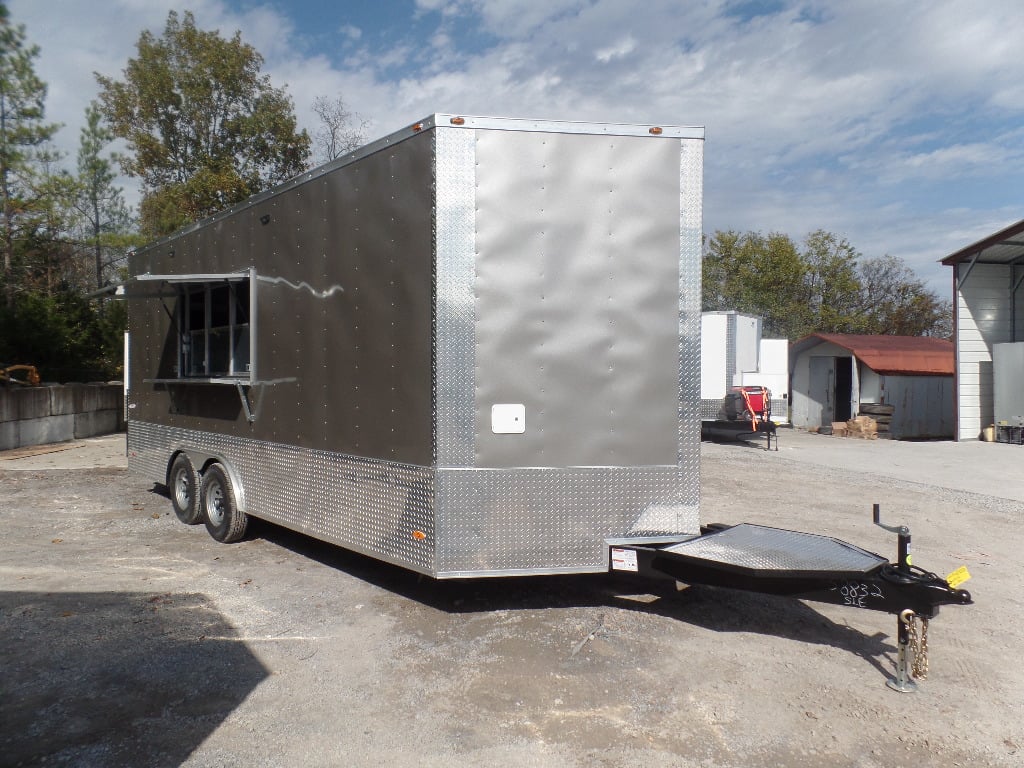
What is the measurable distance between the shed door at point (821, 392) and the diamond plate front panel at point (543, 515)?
19251 millimetres

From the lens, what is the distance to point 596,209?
4.57 metres

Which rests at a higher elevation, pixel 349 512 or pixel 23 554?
pixel 349 512

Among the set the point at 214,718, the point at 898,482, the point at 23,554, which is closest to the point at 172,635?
the point at 214,718

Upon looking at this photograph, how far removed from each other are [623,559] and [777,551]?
0.92 meters

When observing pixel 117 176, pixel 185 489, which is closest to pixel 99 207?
pixel 117 176

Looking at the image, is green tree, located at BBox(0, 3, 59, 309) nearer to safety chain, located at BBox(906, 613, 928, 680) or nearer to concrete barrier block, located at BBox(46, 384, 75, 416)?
concrete barrier block, located at BBox(46, 384, 75, 416)

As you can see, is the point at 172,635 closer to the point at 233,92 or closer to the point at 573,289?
the point at 573,289

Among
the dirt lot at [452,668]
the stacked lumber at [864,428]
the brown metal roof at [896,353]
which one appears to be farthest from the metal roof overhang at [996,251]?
the dirt lot at [452,668]

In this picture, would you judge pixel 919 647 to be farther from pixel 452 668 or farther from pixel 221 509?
pixel 221 509

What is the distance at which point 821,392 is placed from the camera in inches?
872

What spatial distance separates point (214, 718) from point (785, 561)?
312cm

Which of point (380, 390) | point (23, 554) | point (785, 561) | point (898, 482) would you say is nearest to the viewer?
point (785, 561)

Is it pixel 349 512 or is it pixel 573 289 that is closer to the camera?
pixel 573 289

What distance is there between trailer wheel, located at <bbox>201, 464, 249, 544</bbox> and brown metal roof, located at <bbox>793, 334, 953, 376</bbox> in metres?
17.8
